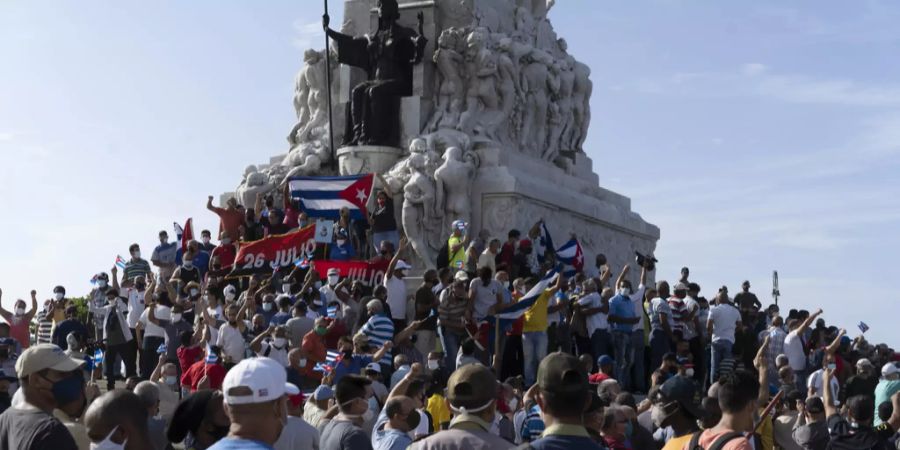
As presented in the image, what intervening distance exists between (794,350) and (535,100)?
9.73 meters

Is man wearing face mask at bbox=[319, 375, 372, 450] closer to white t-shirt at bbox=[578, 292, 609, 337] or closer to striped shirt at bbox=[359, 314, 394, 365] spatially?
A: striped shirt at bbox=[359, 314, 394, 365]

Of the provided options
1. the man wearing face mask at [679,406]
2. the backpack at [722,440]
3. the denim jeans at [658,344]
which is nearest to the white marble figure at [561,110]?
the denim jeans at [658,344]

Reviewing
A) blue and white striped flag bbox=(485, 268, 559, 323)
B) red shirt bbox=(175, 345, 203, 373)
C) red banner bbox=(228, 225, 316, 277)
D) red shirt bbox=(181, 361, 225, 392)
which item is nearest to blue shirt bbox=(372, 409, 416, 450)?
red shirt bbox=(181, 361, 225, 392)

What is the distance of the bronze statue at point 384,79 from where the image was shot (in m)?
27.1

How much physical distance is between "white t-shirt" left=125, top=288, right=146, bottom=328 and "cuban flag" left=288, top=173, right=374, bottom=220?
4.76m

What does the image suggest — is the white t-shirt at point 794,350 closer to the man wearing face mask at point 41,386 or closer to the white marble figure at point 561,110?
the white marble figure at point 561,110

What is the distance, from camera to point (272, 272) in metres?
23.8

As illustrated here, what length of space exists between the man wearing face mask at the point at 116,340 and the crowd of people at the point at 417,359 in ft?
0.10

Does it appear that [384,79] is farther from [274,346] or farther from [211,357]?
[211,357]

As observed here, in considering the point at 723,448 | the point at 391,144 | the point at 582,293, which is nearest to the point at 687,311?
the point at 582,293

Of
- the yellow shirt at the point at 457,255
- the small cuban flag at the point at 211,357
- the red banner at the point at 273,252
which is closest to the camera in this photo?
the small cuban flag at the point at 211,357

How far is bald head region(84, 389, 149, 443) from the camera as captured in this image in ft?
22.4

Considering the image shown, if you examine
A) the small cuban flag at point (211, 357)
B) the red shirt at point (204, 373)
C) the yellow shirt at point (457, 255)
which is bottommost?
the red shirt at point (204, 373)

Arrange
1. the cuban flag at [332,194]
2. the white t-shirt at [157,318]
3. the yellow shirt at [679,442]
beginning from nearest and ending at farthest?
the yellow shirt at [679,442] < the white t-shirt at [157,318] < the cuban flag at [332,194]
